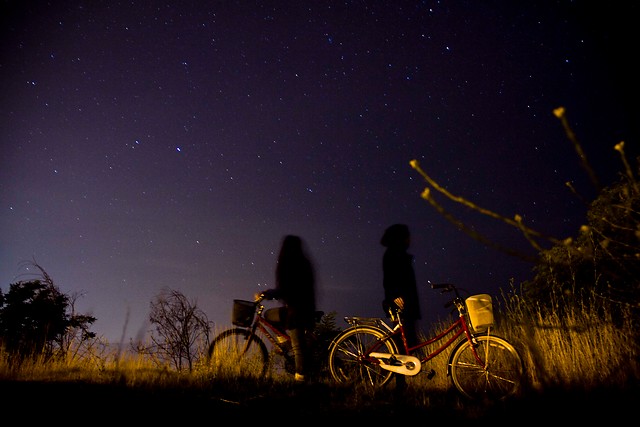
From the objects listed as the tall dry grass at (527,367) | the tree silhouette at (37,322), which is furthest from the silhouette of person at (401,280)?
the tree silhouette at (37,322)

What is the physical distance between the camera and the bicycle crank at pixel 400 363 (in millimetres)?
5301

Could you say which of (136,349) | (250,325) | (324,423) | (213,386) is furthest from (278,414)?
(136,349)

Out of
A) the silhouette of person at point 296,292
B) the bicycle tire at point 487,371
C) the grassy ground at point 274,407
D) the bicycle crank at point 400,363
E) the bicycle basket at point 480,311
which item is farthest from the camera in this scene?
the silhouette of person at point 296,292

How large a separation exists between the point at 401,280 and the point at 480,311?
3.90 ft

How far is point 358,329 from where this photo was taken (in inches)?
235

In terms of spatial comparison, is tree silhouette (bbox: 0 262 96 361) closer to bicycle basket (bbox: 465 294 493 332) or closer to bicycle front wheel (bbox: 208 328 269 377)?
bicycle front wheel (bbox: 208 328 269 377)

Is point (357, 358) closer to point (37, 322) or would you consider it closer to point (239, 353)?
point (239, 353)

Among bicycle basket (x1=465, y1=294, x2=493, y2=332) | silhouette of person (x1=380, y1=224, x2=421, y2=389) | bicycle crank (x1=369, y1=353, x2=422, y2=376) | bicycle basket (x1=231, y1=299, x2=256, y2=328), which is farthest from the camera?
bicycle basket (x1=231, y1=299, x2=256, y2=328)

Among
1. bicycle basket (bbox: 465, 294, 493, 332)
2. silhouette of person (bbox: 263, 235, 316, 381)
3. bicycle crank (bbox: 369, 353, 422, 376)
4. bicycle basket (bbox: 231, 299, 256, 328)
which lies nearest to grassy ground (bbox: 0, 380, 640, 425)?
bicycle crank (bbox: 369, 353, 422, 376)

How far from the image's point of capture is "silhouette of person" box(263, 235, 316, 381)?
5836 mm

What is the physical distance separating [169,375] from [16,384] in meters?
1.99

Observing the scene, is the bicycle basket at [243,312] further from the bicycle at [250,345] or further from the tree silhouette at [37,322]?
the tree silhouette at [37,322]

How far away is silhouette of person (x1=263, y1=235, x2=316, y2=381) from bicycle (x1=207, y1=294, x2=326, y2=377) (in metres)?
0.37

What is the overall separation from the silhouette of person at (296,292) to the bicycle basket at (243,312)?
17.6 inches
